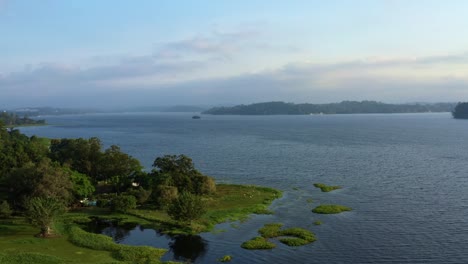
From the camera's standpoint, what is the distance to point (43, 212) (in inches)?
1908

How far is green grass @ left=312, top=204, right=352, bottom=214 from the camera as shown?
199 feet

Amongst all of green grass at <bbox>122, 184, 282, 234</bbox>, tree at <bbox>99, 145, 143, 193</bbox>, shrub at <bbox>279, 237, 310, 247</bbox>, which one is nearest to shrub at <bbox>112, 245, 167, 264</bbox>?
green grass at <bbox>122, 184, 282, 234</bbox>

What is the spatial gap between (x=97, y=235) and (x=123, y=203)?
10.7 m

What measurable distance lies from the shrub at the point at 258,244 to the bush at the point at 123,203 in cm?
2129

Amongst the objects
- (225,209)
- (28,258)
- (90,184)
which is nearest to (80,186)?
(90,184)

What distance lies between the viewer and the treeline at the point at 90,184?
53656 millimetres

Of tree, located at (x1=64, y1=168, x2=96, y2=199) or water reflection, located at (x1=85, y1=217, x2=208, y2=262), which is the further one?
tree, located at (x1=64, y1=168, x2=96, y2=199)

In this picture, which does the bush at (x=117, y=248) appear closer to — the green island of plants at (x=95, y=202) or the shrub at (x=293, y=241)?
the green island of plants at (x=95, y=202)

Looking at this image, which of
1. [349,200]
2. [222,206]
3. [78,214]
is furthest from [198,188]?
[349,200]

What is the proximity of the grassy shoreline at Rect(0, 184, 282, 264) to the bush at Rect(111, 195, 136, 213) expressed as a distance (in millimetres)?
888

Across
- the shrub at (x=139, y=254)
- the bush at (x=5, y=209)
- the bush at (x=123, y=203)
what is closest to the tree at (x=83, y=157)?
the bush at (x=123, y=203)

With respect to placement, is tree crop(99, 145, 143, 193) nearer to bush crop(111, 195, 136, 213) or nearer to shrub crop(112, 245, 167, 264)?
bush crop(111, 195, 136, 213)

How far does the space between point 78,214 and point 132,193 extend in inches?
332

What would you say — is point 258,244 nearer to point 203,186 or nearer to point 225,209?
point 225,209
